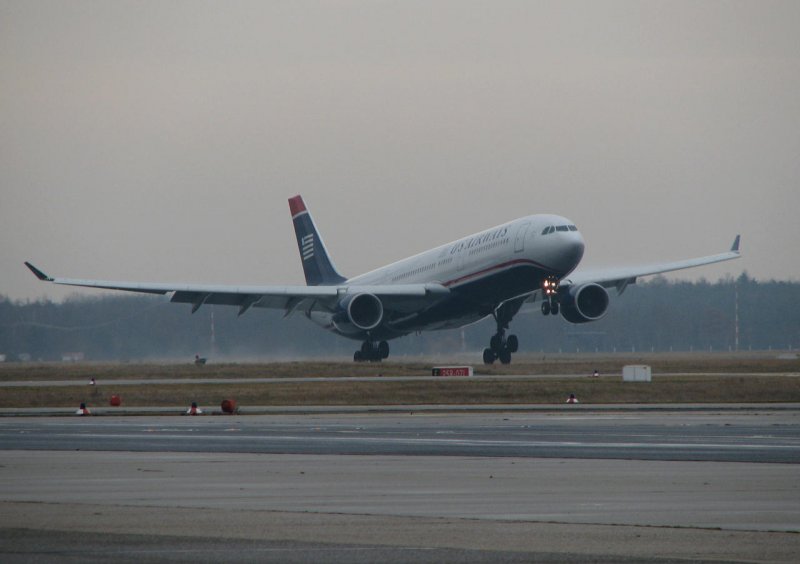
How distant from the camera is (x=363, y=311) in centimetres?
6494

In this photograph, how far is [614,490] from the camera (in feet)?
49.6

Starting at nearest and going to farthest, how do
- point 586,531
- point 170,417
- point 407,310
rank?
point 586,531 → point 170,417 → point 407,310

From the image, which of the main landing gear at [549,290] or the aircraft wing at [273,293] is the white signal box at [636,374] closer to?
the main landing gear at [549,290]

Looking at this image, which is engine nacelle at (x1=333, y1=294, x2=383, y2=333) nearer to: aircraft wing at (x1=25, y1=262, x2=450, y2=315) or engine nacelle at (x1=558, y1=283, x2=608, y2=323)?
aircraft wing at (x1=25, y1=262, x2=450, y2=315)

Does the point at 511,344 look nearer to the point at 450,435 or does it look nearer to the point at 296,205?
the point at 296,205

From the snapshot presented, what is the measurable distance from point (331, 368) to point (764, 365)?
63.8 ft

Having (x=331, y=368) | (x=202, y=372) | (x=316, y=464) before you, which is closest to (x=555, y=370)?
(x=331, y=368)

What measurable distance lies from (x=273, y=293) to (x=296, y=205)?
70.0ft

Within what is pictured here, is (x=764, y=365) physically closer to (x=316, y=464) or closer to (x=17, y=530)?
(x=316, y=464)

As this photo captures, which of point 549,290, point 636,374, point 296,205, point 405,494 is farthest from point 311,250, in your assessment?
point 405,494

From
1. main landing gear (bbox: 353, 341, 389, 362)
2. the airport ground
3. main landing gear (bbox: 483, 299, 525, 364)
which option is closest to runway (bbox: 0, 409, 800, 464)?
the airport ground

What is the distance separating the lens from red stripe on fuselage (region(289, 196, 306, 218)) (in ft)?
282

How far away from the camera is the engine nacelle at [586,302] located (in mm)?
62531

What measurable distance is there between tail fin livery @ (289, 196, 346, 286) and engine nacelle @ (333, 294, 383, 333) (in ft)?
47.4
